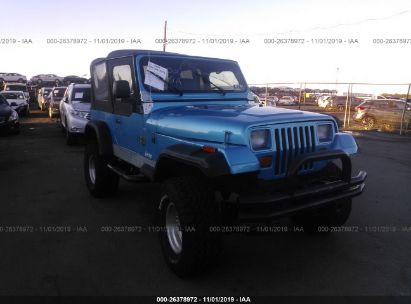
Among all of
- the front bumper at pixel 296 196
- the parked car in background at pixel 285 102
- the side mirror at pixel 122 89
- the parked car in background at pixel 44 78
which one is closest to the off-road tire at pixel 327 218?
the front bumper at pixel 296 196

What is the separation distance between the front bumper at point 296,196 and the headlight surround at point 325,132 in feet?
1.34

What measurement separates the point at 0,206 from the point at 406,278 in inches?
207

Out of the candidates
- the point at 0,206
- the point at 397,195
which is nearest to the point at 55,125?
the point at 0,206

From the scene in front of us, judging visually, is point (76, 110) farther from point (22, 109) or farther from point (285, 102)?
point (285, 102)

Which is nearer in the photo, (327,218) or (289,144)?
(289,144)

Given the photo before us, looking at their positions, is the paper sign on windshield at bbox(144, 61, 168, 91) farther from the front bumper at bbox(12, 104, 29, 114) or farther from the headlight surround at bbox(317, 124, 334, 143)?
the front bumper at bbox(12, 104, 29, 114)

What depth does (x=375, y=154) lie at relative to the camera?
10273 millimetres

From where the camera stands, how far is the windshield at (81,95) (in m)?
10.9

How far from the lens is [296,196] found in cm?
302

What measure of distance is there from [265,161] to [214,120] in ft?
1.95

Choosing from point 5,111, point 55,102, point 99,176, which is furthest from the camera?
point 55,102

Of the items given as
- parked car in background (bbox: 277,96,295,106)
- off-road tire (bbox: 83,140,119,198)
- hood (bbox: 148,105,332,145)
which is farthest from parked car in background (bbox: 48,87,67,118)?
parked car in background (bbox: 277,96,295,106)

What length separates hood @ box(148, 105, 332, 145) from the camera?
3148mm

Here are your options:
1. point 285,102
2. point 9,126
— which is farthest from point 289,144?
point 285,102
